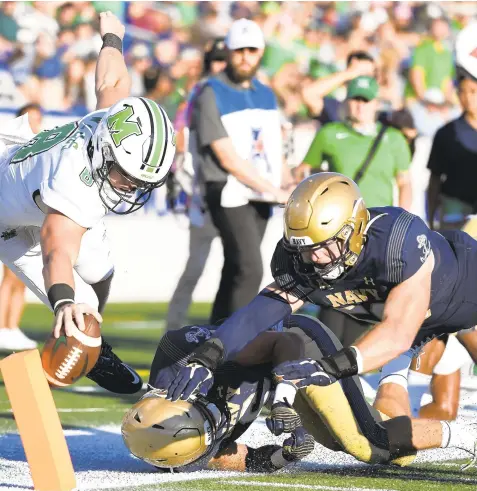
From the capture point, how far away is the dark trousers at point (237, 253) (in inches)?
294

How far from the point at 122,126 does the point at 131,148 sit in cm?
11

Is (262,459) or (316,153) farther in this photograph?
(316,153)

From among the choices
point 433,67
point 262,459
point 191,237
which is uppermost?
point 262,459

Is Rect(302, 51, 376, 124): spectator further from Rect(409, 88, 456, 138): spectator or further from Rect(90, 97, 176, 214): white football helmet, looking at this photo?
Rect(90, 97, 176, 214): white football helmet

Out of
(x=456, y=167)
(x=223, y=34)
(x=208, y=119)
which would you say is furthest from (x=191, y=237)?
(x=223, y=34)

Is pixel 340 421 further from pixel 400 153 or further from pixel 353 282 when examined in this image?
pixel 400 153

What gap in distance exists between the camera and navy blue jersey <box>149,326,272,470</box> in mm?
4934

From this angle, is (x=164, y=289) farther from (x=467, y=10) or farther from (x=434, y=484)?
(x=434, y=484)

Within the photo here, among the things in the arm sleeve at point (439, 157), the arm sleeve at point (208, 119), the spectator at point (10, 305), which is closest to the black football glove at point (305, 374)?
the arm sleeve at point (208, 119)

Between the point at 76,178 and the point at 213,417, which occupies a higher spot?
the point at 76,178

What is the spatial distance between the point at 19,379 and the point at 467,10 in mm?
11039

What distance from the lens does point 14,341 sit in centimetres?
915

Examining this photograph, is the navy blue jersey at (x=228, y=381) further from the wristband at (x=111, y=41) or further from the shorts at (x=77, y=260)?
the wristband at (x=111, y=41)

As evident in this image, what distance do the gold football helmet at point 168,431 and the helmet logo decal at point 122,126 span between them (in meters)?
1.07
